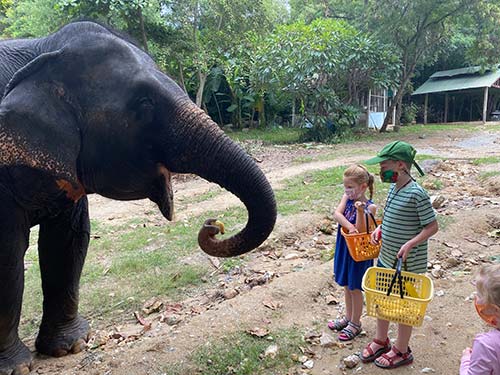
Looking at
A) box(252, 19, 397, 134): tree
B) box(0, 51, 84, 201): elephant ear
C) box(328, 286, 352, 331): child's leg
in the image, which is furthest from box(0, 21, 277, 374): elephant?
box(252, 19, 397, 134): tree

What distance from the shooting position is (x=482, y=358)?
203 centimetres

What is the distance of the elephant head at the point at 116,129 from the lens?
2.46m

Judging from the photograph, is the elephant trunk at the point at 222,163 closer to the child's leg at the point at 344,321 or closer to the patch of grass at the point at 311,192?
the child's leg at the point at 344,321

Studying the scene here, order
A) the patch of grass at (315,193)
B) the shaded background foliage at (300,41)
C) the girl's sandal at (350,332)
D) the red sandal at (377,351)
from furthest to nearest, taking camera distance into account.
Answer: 1. the shaded background foliage at (300,41)
2. the patch of grass at (315,193)
3. the girl's sandal at (350,332)
4. the red sandal at (377,351)

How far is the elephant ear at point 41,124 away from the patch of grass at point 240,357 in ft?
4.84

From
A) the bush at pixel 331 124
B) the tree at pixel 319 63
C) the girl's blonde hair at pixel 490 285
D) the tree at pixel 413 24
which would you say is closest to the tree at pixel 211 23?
the tree at pixel 319 63

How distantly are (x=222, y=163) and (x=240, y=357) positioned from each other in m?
1.53

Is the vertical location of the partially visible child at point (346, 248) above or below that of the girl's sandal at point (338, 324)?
above

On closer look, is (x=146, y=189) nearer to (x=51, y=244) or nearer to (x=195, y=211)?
(x=51, y=244)

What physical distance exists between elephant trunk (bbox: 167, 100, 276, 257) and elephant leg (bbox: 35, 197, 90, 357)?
123cm

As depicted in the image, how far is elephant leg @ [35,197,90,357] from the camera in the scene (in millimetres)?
3328

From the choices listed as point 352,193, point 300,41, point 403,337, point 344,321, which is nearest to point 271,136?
point 300,41

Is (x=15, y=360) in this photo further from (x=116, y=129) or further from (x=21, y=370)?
(x=116, y=129)

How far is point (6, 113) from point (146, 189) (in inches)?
31.4
